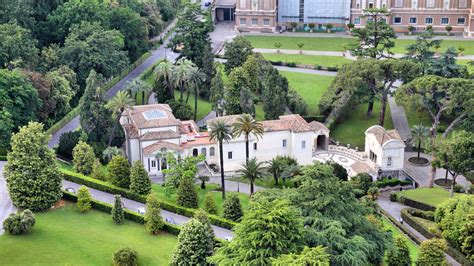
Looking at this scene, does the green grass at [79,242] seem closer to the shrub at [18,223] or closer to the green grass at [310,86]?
the shrub at [18,223]

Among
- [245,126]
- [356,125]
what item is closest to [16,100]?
[245,126]

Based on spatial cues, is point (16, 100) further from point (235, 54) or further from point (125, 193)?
point (235, 54)

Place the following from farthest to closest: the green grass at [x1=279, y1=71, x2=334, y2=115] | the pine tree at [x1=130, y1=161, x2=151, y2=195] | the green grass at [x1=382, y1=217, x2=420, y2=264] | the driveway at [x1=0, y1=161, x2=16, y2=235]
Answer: the green grass at [x1=279, y1=71, x2=334, y2=115] → the pine tree at [x1=130, y1=161, x2=151, y2=195] → the driveway at [x1=0, y1=161, x2=16, y2=235] → the green grass at [x1=382, y1=217, x2=420, y2=264]

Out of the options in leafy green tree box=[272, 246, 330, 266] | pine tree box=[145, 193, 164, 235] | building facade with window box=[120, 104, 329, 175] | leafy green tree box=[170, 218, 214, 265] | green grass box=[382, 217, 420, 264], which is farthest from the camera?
building facade with window box=[120, 104, 329, 175]

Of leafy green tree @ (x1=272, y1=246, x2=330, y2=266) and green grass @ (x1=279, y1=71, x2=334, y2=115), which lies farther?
green grass @ (x1=279, y1=71, x2=334, y2=115)

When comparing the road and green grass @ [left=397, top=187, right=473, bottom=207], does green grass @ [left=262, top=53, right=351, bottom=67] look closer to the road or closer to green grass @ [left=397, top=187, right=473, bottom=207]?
green grass @ [left=397, top=187, right=473, bottom=207]

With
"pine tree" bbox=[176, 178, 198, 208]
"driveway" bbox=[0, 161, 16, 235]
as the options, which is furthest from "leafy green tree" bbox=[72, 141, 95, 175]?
"pine tree" bbox=[176, 178, 198, 208]

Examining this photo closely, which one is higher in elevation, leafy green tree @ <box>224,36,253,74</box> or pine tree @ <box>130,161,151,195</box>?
leafy green tree @ <box>224,36,253,74</box>
